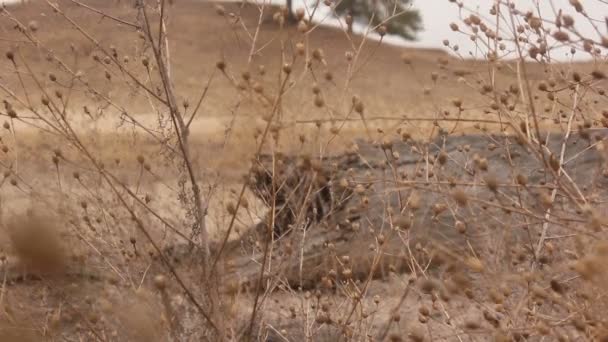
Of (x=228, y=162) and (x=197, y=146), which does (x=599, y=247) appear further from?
(x=197, y=146)

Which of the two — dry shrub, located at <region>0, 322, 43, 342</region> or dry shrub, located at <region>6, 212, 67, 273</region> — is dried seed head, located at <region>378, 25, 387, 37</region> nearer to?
dry shrub, located at <region>6, 212, 67, 273</region>

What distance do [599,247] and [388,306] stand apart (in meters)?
2.46

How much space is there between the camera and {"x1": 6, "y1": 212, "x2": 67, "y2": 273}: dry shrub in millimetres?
1561

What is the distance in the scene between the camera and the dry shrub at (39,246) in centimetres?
156

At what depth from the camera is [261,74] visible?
180cm

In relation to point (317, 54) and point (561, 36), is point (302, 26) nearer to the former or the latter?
point (317, 54)

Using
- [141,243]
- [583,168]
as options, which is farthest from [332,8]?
[583,168]

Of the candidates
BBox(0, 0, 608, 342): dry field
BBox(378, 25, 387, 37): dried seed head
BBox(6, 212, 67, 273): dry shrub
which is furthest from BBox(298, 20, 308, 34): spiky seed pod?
BBox(6, 212, 67, 273): dry shrub

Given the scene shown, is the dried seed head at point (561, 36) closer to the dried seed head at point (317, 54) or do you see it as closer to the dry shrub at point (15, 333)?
the dried seed head at point (317, 54)

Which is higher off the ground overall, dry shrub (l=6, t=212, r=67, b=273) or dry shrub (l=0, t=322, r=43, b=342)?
dry shrub (l=6, t=212, r=67, b=273)

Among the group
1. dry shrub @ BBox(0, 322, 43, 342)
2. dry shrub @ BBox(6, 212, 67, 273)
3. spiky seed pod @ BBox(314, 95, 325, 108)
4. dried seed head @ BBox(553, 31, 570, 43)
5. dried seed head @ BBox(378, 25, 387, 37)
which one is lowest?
dry shrub @ BBox(0, 322, 43, 342)

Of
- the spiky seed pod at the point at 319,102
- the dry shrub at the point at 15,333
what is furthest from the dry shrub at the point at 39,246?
the spiky seed pod at the point at 319,102

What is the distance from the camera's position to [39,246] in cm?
156

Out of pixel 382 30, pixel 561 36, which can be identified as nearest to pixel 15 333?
pixel 382 30
